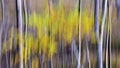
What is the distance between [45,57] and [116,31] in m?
0.27

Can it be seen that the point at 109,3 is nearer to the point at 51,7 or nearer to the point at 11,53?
the point at 51,7

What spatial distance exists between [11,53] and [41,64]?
114 mm

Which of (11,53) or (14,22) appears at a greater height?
(14,22)

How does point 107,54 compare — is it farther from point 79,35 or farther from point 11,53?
point 11,53

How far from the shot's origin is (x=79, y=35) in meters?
0.84

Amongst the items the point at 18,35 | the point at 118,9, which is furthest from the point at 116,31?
the point at 18,35

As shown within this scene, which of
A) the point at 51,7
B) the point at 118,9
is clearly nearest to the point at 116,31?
the point at 118,9

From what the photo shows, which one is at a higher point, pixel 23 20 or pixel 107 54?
pixel 23 20

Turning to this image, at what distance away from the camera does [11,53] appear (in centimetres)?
84

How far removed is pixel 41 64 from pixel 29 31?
0.13 metres

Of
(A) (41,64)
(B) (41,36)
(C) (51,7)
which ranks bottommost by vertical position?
(A) (41,64)

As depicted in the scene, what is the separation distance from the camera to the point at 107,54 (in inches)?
33.5

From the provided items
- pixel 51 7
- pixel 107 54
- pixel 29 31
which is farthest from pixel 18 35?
pixel 107 54

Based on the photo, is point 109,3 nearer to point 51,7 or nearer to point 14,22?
point 51,7
